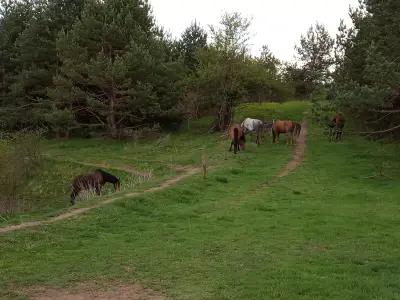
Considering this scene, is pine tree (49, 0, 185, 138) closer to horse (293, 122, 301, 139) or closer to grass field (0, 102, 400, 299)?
horse (293, 122, 301, 139)

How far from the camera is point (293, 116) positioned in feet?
131

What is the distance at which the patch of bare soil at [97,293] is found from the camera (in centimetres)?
740

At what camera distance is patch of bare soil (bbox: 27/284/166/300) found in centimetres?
740

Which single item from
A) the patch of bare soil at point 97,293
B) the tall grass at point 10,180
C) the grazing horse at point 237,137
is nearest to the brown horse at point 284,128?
the grazing horse at point 237,137

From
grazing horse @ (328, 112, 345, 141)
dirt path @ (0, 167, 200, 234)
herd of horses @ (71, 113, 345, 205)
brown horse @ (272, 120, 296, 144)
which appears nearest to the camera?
dirt path @ (0, 167, 200, 234)

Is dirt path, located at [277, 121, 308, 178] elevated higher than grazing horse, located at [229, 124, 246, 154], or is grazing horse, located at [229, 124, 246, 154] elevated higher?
grazing horse, located at [229, 124, 246, 154]

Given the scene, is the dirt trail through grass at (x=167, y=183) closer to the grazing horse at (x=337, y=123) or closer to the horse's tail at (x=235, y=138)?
the grazing horse at (x=337, y=123)

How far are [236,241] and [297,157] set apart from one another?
15.4 metres

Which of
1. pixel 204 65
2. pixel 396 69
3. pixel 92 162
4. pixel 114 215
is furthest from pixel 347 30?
pixel 114 215

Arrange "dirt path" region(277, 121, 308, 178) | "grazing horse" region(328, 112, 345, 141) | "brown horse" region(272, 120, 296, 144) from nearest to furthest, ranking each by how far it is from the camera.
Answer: "dirt path" region(277, 121, 308, 178), "grazing horse" region(328, 112, 345, 141), "brown horse" region(272, 120, 296, 144)

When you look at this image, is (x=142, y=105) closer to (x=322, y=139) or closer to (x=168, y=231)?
(x=322, y=139)

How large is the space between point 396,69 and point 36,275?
14294 mm

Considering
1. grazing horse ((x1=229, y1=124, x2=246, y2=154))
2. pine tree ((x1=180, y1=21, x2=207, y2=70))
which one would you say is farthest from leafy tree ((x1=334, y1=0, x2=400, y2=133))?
pine tree ((x1=180, y1=21, x2=207, y2=70))

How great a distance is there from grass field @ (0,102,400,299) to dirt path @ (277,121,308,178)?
1.92 ft
